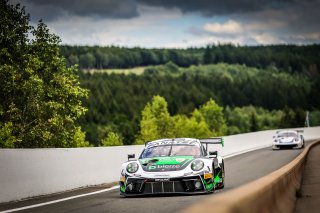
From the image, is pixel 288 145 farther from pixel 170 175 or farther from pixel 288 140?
A: pixel 170 175

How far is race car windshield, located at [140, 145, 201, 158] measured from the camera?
13.5m

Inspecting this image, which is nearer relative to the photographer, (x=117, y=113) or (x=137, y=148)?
(x=137, y=148)

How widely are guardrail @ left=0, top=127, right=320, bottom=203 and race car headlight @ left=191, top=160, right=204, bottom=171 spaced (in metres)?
3.90

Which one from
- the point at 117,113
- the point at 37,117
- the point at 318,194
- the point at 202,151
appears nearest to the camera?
the point at 318,194

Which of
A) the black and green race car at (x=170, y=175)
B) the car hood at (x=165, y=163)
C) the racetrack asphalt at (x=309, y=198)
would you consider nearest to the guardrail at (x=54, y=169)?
the black and green race car at (x=170, y=175)

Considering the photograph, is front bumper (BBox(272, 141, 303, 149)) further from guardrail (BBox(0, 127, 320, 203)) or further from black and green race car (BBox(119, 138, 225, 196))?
black and green race car (BBox(119, 138, 225, 196))

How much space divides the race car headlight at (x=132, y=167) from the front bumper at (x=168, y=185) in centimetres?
19

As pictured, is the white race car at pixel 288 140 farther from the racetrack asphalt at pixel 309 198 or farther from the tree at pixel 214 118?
the tree at pixel 214 118

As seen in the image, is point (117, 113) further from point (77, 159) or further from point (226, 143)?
point (77, 159)

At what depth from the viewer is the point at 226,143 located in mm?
38969

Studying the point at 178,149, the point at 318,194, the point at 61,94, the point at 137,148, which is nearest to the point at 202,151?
the point at 178,149

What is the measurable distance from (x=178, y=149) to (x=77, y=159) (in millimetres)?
4215

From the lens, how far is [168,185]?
12.2 m

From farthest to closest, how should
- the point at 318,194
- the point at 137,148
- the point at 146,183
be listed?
the point at 137,148, the point at 146,183, the point at 318,194
